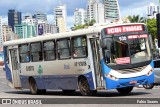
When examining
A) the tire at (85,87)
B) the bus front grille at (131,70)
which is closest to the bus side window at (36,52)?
the tire at (85,87)

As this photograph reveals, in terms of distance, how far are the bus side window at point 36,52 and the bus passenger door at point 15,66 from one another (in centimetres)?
201

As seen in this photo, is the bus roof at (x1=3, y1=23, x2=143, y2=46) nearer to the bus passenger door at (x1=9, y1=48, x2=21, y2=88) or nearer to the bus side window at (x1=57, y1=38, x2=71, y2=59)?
the bus side window at (x1=57, y1=38, x2=71, y2=59)

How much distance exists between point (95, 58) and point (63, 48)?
2.46 meters

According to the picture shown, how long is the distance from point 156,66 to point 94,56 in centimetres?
715

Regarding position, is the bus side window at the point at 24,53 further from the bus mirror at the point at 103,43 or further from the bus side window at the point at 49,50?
the bus mirror at the point at 103,43

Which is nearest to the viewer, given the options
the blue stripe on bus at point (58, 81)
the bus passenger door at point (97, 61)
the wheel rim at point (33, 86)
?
the bus passenger door at point (97, 61)

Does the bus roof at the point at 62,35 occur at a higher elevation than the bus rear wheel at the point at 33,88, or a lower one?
higher

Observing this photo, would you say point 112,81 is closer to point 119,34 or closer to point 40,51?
point 119,34

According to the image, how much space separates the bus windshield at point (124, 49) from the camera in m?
18.8

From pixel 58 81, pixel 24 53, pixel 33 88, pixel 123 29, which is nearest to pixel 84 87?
pixel 58 81

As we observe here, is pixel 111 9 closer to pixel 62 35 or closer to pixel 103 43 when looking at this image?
pixel 62 35

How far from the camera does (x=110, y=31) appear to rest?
62.4 ft

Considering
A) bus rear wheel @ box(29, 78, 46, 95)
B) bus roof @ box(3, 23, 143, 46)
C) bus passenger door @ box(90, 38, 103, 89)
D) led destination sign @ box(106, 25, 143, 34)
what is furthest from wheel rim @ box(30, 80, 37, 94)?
led destination sign @ box(106, 25, 143, 34)

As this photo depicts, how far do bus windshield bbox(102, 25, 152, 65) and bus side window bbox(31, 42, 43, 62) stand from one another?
538 centimetres
